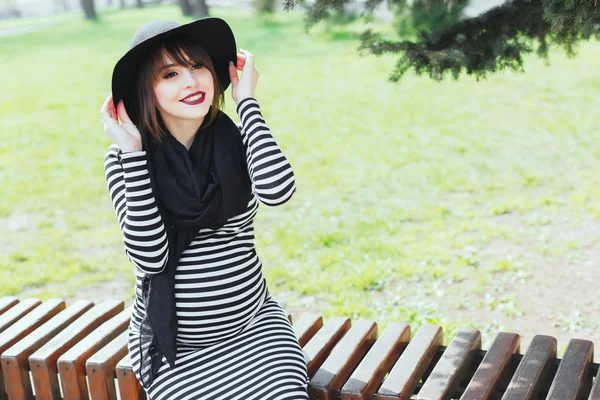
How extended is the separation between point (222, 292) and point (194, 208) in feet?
1.10

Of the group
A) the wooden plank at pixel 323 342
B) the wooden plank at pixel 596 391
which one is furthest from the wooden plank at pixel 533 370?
the wooden plank at pixel 323 342

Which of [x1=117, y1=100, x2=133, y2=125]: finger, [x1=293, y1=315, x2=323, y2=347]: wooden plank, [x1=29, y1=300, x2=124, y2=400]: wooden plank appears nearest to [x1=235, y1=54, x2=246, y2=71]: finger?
[x1=117, y1=100, x2=133, y2=125]: finger

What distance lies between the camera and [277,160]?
2607mm

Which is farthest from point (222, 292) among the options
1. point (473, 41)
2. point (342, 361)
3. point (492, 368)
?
point (473, 41)

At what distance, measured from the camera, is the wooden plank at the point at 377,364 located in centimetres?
270

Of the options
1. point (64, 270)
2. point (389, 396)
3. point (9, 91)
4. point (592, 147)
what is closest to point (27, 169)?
point (64, 270)

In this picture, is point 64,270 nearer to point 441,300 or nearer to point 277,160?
point 441,300

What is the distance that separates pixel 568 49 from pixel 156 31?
2.17 meters

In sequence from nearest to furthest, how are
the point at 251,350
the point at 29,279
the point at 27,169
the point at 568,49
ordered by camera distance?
1. the point at 251,350
2. the point at 568,49
3. the point at 29,279
4. the point at 27,169

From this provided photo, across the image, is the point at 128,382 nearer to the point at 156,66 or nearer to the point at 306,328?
the point at 306,328

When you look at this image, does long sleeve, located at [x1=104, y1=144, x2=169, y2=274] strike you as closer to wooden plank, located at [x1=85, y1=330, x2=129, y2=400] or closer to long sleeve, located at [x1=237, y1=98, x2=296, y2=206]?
long sleeve, located at [x1=237, y1=98, x2=296, y2=206]

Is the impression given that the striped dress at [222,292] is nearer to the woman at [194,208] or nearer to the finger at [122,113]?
the woman at [194,208]

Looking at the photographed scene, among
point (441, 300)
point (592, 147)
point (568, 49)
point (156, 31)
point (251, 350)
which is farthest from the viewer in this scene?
point (592, 147)

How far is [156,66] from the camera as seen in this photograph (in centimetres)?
262
